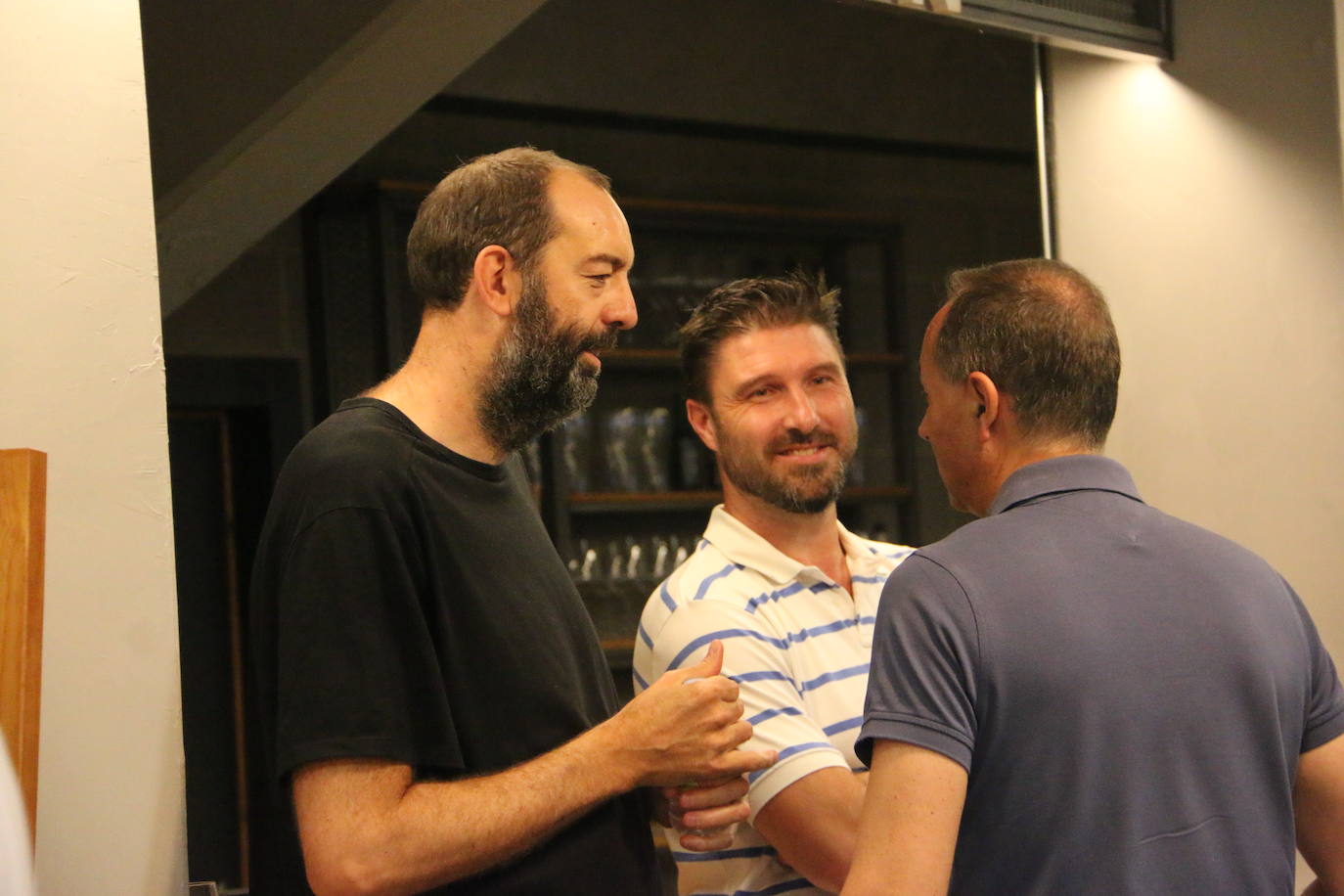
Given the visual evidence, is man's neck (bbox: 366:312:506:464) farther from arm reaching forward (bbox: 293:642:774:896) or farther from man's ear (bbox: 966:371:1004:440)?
man's ear (bbox: 966:371:1004:440)

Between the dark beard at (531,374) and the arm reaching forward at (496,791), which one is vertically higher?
the dark beard at (531,374)

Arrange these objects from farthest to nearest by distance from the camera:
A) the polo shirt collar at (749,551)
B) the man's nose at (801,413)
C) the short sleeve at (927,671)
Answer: the man's nose at (801,413), the polo shirt collar at (749,551), the short sleeve at (927,671)

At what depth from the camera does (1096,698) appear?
122 cm

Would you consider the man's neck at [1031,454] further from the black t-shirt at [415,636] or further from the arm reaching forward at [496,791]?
the black t-shirt at [415,636]

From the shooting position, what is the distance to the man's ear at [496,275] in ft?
5.16

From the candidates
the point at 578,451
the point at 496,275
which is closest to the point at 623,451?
the point at 578,451

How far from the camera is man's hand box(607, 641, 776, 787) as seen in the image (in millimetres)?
1381

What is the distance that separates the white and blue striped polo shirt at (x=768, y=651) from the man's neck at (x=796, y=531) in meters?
0.03

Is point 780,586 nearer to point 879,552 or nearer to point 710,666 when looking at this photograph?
point 879,552

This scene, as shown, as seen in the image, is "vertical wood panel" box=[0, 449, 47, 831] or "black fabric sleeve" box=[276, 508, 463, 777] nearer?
"vertical wood panel" box=[0, 449, 47, 831]

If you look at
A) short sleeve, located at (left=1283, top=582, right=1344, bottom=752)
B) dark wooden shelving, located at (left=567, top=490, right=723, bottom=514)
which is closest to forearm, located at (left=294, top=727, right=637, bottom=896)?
short sleeve, located at (left=1283, top=582, right=1344, bottom=752)

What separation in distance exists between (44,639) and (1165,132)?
2527 millimetres

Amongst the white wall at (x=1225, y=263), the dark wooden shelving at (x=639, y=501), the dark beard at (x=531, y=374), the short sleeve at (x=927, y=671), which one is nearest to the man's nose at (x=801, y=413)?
the dark beard at (x=531, y=374)

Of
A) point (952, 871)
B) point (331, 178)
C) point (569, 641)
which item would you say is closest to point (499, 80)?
point (331, 178)
